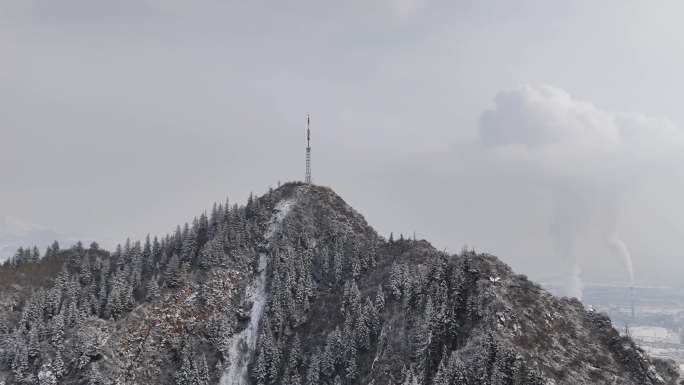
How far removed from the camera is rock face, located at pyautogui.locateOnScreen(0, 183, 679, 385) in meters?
118

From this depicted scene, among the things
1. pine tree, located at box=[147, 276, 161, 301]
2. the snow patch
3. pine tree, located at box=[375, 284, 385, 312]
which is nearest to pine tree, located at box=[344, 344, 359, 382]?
pine tree, located at box=[375, 284, 385, 312]

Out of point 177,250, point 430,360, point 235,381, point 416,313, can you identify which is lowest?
point 235,381

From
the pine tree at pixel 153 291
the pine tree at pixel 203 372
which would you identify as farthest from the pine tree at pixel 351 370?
the pine tree at pixel 153 291

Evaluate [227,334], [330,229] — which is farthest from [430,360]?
[330,229]

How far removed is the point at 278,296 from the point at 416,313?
50.4 m

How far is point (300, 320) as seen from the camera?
166000 mm

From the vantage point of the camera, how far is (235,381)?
504 ft

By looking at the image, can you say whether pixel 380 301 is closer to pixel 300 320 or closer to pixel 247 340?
pixel 300 320

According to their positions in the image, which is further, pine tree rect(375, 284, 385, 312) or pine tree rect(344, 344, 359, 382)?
Answer: pine tree rect(375, 284, 385, 312)

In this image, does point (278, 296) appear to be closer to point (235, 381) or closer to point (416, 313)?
point (235, 381)

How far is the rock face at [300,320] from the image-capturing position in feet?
387

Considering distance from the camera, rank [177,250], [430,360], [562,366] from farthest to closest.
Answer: [177,250] < [430,360] < [562,366]

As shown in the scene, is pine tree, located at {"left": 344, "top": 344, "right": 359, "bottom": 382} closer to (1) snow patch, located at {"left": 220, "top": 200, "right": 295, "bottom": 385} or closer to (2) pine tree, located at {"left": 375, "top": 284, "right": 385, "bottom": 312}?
(2) pine tree, located at {"left": 375, "top": 284, "right": 385, "bottom": 312}

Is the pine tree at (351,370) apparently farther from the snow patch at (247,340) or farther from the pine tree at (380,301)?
the snow patch at (247,340)
